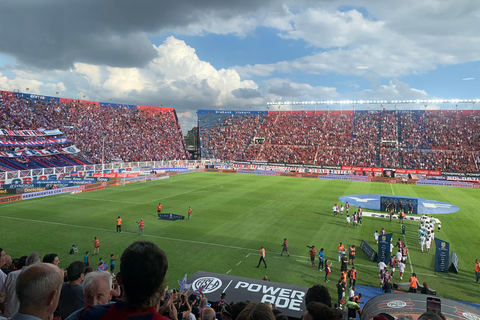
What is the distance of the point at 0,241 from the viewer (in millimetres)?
21844

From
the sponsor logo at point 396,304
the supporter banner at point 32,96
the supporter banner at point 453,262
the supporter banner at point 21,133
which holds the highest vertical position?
the supporter banner at point 32,96

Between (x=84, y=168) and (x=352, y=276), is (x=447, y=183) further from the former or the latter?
(x=84, y=168)

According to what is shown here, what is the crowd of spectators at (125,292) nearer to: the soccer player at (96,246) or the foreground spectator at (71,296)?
the foreground spectator at (71,296)

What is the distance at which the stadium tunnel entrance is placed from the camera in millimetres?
34388

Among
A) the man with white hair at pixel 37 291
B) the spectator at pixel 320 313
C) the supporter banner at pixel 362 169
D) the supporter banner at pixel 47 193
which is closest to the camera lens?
the man with white hair at pixel 37 291

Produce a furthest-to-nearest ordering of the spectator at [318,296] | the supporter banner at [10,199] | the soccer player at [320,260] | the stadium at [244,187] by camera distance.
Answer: the supporter banner at [10,199] < the stadium at [244,187] < the soccer player at [320,260] < the spectator at [318,296]

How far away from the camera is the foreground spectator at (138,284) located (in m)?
2.45

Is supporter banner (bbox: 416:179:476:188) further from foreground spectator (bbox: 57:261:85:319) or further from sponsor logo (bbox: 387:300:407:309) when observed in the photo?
foreground spectator (bbox: 57:261:85:319)

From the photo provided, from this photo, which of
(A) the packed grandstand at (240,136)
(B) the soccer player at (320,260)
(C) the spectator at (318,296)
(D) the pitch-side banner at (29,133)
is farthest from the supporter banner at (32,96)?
(C) the spectator at (318,296)

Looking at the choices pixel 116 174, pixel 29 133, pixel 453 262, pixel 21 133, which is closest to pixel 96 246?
pixel 453 262

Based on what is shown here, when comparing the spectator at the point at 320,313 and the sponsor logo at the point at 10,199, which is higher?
the spectator at the point at 320,313

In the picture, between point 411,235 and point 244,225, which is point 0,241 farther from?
point 411,235

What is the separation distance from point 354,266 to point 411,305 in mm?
11818

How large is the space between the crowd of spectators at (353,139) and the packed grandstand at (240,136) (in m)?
0.21
